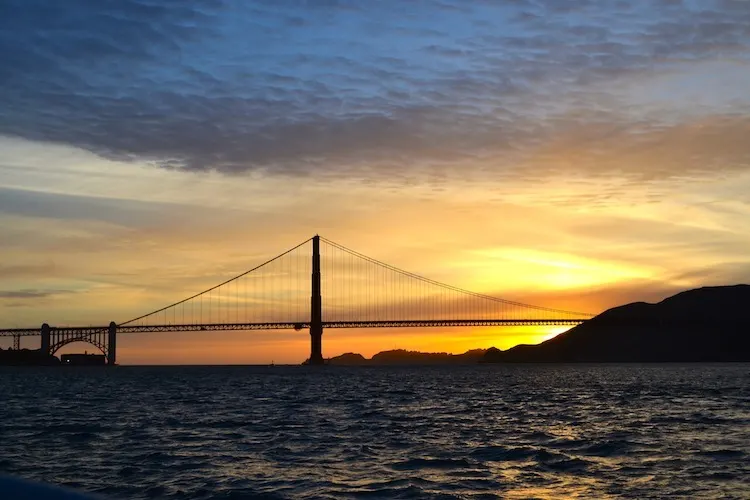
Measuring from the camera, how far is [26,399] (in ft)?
154

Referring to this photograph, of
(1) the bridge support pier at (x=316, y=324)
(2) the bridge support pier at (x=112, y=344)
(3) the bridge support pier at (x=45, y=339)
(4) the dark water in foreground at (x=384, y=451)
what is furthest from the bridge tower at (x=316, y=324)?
(4) the dark water in foreground at (x=384, y=451)

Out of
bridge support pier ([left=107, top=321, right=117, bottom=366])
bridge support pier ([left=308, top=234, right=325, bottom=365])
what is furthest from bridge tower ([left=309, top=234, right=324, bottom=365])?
bridge support pier ([left=107, top=321, right=117, bottom=366])

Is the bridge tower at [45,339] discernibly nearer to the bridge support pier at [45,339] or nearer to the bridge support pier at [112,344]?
the bridge support pier at [45,339]

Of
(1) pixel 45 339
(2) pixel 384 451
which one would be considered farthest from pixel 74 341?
(2) pixel 384 451

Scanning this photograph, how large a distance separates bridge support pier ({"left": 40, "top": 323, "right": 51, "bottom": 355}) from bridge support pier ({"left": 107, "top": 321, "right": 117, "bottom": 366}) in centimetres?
1011

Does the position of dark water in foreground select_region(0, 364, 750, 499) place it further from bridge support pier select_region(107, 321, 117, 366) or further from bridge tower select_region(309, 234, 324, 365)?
bridge support pier select_region(107, 321, 117, 366)

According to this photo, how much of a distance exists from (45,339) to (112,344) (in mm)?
13796

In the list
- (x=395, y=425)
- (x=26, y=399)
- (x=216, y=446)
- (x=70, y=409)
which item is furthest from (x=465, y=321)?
(x=216, y=446)

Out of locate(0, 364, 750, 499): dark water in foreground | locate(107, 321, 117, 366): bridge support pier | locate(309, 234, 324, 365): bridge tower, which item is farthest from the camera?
locate(107, 321, 117, 366): bridge support pier

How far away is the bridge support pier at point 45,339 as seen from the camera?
136m

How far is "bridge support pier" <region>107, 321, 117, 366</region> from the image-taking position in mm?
130000

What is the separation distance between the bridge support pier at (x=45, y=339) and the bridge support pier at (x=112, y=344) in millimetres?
10112

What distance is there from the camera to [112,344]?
132500 millimetres

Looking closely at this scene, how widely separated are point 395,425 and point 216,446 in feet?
24.5
